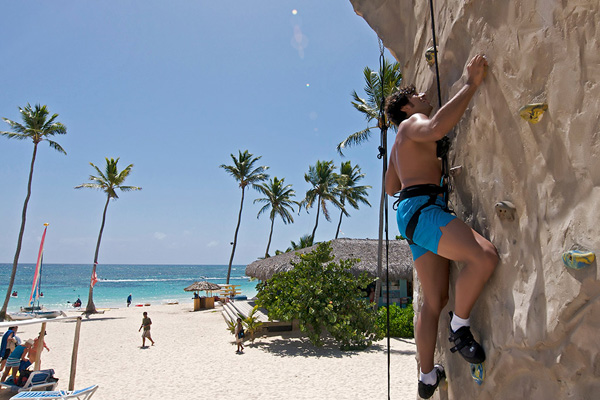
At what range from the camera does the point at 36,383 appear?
754 centimetres

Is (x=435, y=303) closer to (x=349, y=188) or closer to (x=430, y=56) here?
(x=430, y=56)

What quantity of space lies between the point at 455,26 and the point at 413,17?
87 centimetres

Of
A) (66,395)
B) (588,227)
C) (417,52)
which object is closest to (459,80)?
(417,52)

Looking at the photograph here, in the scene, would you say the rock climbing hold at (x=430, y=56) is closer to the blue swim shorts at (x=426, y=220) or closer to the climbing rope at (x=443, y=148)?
the climbing rope at (x=443, y=148)

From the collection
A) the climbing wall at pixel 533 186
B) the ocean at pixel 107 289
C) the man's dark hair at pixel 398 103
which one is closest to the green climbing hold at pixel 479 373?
the climbing wall at pixel 533 186

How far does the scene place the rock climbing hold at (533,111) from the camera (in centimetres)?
159

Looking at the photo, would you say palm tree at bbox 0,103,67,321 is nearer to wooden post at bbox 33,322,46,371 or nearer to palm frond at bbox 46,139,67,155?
palm frond at bbox 46,139,67,155

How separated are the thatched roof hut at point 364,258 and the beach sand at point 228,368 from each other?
14.8 ft

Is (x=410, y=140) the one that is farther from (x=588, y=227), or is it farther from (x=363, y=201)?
(x=363, y=201)

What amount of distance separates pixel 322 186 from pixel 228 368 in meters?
26.4

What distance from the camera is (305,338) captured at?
1403cm

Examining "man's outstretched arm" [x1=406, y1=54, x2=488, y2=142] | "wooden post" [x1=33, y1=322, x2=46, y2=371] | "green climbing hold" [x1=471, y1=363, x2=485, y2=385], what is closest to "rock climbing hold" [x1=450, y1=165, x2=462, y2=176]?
"man's outstretched arm" [x1=406, y1=54, x2=488, y2=142]

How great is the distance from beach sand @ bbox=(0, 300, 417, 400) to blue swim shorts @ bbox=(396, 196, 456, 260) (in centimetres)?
696

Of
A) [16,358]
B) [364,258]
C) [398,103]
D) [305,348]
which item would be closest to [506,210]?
[398,103]
